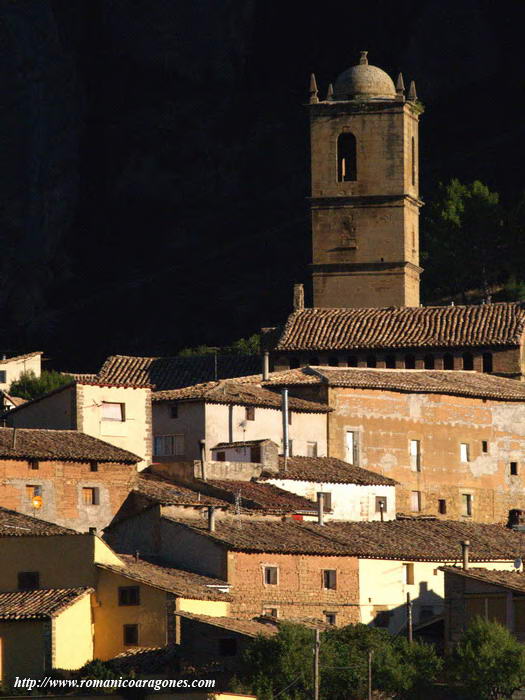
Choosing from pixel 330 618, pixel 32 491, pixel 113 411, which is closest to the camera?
pixel 330 618

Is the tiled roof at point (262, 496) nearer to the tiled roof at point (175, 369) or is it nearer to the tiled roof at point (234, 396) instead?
the tiled roof at point (234, 396)

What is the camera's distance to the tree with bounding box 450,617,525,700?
220 feet

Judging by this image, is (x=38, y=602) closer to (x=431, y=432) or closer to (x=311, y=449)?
(x=311, y=449)

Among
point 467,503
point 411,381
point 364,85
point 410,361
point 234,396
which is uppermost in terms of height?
point 364,85

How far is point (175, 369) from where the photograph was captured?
325 ft

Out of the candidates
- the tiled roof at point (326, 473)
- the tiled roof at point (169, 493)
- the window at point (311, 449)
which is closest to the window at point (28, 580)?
the tiled roof at point (169, 493)

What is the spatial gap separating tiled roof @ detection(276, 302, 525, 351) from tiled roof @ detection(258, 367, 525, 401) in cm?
274

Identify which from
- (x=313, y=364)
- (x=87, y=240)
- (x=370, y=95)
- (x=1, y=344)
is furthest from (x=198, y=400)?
(x=87, y=240)

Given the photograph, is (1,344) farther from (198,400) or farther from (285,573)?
(285,573)

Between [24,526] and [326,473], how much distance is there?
15516 millimetres

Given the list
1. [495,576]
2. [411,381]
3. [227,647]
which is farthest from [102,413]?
[227,647]

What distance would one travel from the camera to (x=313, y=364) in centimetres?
9938

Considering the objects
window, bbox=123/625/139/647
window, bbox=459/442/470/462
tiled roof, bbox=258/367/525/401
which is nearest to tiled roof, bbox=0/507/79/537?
window, bbox=123/625/139/647

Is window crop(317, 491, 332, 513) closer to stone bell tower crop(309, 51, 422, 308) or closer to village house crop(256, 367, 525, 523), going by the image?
village house crop(256, 367, 525, 523)
